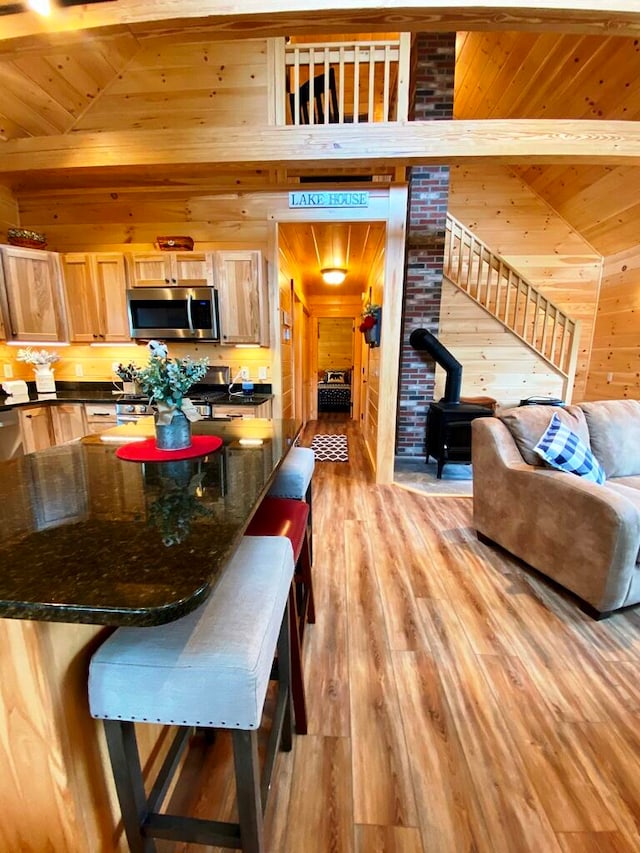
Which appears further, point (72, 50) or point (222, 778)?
point (72, 50)

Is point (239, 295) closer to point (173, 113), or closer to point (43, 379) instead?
point (173, 113)

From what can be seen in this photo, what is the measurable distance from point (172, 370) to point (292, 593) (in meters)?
0.88

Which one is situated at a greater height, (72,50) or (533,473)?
(72,50)

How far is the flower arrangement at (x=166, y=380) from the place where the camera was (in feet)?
4.04

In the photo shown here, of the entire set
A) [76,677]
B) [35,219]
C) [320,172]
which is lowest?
[76,677]

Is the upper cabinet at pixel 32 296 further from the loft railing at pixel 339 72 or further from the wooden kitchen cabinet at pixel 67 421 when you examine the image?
the loft railing at pixel 339 72

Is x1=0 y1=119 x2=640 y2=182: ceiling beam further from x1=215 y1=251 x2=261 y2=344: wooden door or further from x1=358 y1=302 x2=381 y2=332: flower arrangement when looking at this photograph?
x1=358 y1=302 x2=381 y2=332: flower arrangement

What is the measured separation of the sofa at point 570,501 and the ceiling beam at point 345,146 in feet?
6.03

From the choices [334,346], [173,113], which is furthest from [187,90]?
[334,346]

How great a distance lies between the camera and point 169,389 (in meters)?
1.25

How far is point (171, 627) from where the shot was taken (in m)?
0.79

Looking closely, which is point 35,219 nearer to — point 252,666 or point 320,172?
point 320,172

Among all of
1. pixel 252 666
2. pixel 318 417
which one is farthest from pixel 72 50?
pixel 318 417

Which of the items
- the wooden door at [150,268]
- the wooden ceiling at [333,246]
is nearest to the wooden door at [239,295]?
the wooden door at [150,268]
